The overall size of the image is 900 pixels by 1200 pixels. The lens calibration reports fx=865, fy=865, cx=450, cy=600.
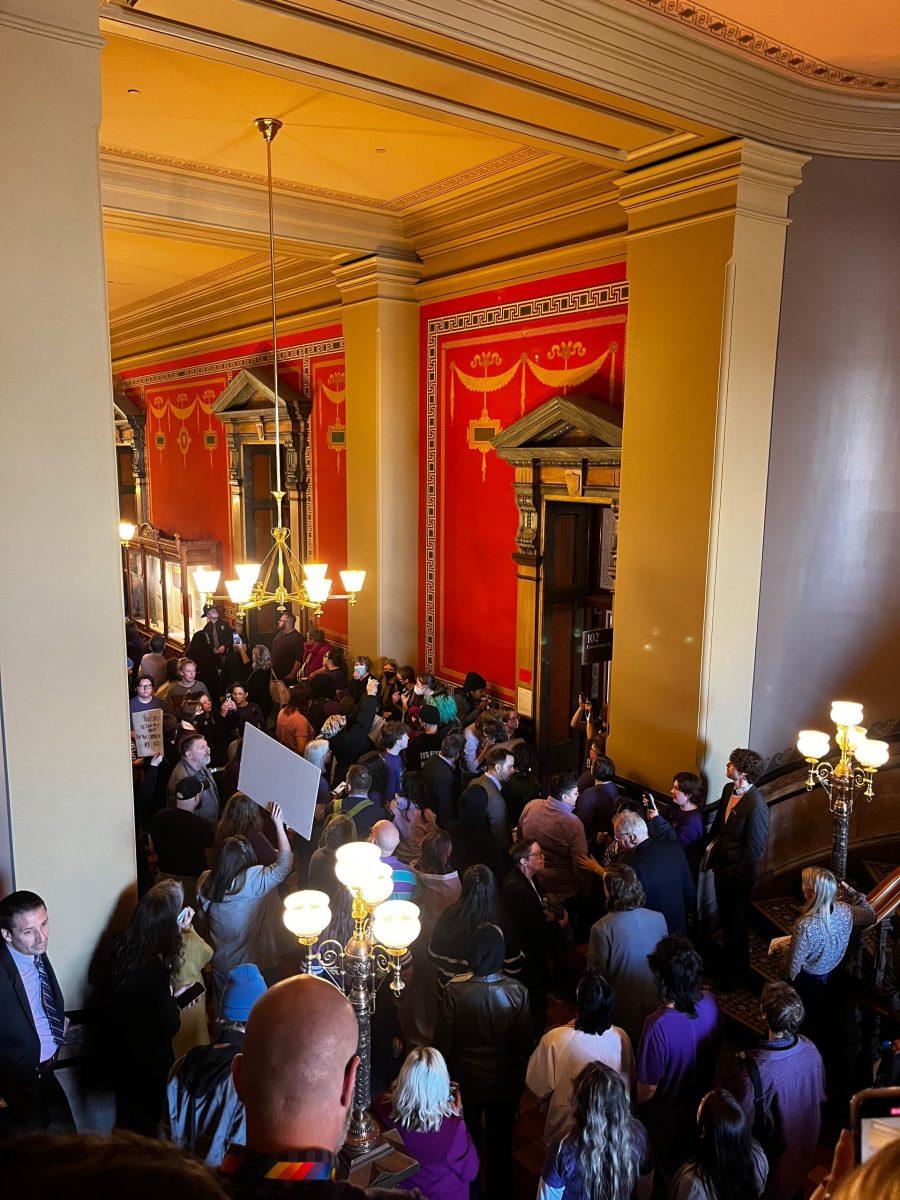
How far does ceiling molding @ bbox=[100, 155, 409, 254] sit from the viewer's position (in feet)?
20.2

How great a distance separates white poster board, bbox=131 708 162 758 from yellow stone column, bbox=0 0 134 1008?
94.1 inches

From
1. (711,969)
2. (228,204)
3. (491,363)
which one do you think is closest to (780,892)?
(711,969)

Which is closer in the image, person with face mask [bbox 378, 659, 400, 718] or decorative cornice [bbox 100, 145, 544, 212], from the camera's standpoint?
decorative cornice [bbox 100, 145, 544, 212]

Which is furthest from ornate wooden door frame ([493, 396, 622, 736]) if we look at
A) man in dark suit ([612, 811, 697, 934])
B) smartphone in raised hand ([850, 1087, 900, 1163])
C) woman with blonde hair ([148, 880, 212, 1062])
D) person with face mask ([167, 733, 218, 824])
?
smartphone in raised hand ([850, 1087, 900, 1163])

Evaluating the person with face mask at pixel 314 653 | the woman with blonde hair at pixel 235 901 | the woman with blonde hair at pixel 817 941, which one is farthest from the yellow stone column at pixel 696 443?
the person with face mask at pixel 314 653

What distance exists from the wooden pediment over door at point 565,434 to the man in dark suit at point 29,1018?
440cm

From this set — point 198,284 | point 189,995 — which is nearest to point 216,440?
point 198,284

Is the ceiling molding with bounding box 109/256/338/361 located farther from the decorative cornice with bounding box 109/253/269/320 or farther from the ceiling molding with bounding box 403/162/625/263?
the ceiling molding with bounding box 403/162/625/263

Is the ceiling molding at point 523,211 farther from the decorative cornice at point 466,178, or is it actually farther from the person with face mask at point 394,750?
the person with face mask at point 394,750

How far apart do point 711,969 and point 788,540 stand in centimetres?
252

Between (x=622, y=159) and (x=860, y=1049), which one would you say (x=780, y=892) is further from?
(x=622, y=159)

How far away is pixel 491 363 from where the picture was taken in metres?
7.07

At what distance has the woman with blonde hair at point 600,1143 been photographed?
2.25 metres

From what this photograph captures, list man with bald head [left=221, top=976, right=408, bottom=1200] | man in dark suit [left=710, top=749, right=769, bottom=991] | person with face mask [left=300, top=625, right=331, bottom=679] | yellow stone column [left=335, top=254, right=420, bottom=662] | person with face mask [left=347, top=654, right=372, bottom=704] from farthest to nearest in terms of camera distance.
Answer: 1. person with face mask [left=300, top=625, right=331, bottom=679]
2. yellow stone column [left=335, top=254, right=420, bottom=662]
3. person with face mask [left=347, top=654, right=372, bottom=704]
4. man in dark suit [left=710, top=749, right=769, bottom=991]
5. man with bald head [left=221, top=976, right=408, bottom=1200]
